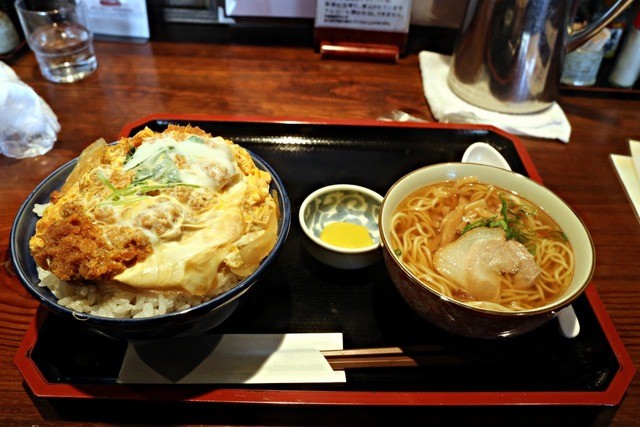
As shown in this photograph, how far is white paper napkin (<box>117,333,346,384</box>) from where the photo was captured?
1.30m

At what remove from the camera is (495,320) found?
1.22m

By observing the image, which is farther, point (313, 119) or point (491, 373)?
point (313, 119)

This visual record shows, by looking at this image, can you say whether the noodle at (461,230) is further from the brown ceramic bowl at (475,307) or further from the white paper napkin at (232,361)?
the white paper napkin at (232,361)

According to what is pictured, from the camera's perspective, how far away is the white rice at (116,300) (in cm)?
119

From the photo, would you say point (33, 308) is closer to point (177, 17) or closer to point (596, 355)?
point (596, 355)

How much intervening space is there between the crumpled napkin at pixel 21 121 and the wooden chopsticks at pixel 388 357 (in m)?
1.60

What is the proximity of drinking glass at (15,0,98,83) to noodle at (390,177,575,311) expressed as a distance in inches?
78.7

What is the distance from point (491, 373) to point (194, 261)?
898 millimetres

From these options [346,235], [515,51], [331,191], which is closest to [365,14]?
[515,51]

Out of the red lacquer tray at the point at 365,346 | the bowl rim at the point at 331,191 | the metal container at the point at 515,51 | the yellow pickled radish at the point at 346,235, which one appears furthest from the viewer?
the metal container at the point at 515,51

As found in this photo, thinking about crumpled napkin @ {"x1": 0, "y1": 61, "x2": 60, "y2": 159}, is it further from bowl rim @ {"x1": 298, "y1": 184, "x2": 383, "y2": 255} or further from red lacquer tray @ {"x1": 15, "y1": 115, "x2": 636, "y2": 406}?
bowl rim @ {"x1": 298, "y1": 184, "x2": 383, "y2": 255}

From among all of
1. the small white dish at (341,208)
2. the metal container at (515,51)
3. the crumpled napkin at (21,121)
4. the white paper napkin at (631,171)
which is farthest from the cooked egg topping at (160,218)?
the white paper napkin at (631,171)

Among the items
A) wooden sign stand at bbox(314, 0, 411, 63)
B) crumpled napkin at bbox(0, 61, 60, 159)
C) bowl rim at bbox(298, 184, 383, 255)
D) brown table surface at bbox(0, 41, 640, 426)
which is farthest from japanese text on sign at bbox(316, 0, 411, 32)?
crumpled napkin at bbox(0, 61, 60, 159)

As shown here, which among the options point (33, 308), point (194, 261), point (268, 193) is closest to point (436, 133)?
point (268, 193)
